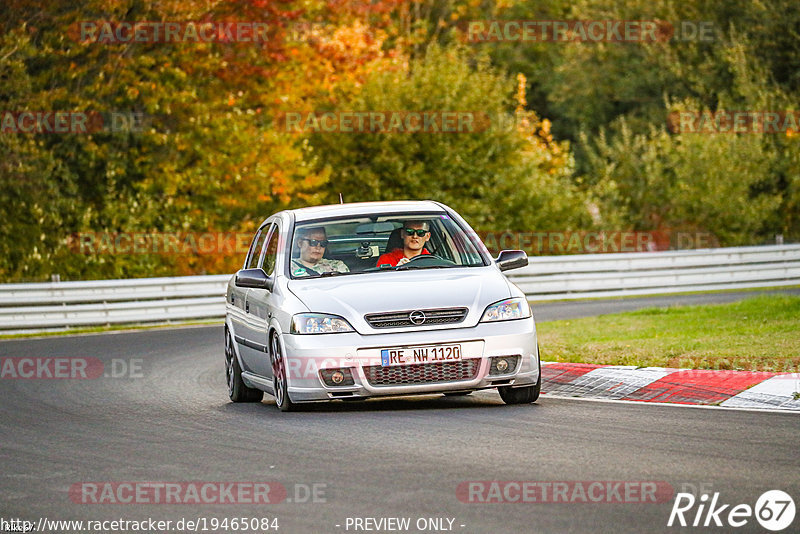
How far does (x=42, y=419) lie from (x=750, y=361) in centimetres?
601

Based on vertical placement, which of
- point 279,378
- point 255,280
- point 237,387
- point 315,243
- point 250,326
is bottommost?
point 237,387

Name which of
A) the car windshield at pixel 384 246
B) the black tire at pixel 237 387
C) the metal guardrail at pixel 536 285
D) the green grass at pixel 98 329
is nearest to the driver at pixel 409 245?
the car windshield at pixel 384 246

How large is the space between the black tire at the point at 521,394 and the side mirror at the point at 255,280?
82.8 inches

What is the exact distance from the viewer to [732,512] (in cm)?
659

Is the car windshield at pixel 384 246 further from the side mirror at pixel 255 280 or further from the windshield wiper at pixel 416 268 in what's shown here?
the side mirror at pixel 255 280

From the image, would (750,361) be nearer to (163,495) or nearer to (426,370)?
(426,370)

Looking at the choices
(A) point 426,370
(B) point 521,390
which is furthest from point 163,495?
(B) point 521,390

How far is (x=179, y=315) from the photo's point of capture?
26.6 meters

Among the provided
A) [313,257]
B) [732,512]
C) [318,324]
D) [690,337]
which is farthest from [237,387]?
[732,512]

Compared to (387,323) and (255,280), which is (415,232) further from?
(387,323)

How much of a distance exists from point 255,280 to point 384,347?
166 cm

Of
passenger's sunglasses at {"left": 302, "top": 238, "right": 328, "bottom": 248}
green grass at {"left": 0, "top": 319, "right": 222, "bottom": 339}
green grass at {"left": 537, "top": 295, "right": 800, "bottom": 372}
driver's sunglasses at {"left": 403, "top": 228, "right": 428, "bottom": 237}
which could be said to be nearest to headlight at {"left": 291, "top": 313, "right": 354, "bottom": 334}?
passenger's sunglasses at {"left": 302, "top": 238, "right": 328, "bottom": 248}

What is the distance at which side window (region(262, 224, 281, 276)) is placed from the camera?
1241 cm

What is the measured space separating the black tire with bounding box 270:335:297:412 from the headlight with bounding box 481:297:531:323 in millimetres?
1608
